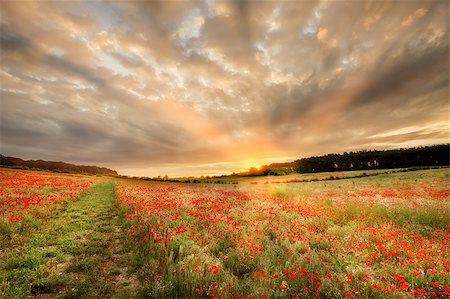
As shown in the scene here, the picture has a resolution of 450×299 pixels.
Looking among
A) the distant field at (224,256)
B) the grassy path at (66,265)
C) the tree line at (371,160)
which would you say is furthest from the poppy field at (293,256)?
the tree line at (371,160)

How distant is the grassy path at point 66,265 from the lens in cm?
504

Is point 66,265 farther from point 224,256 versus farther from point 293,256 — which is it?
point 293,256

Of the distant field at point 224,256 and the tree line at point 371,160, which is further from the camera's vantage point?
the tree line at point 371,160

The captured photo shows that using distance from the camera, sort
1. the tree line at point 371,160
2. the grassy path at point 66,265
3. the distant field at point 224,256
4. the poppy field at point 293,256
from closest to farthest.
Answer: the poppy field at point 293,256 → the distant field at point 224,256 → the grassy path at point 66,265 → the tree line at point 371,160

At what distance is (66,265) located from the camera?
6363 millimetres

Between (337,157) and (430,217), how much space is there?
9077 cm

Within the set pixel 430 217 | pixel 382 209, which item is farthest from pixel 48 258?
pixel 430 217

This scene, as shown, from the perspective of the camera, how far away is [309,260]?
639 cm

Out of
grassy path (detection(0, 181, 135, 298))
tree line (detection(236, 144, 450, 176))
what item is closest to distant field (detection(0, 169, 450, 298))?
grassy path (detection(0, 181, 135, 298))

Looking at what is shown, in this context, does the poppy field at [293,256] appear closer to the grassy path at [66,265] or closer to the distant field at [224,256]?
the distant field at [224,256]

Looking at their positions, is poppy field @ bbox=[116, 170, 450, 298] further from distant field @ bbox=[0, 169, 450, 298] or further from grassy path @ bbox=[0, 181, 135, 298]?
grassy path @ bbox=[0, 181, 135, 298]

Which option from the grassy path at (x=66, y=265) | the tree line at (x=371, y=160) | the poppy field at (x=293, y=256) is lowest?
the grassy path at (x=66, y=265)

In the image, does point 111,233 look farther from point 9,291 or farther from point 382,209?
point 382,209

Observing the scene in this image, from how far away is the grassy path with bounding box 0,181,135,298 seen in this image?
5.04m
